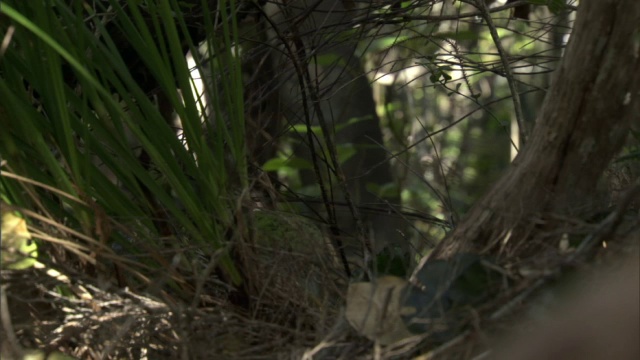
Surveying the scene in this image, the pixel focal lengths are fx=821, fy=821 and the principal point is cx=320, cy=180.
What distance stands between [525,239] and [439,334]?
0.18 metres

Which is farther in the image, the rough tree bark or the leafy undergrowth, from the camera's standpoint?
the rough tree bark

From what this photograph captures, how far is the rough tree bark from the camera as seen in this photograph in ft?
Result: 3.23

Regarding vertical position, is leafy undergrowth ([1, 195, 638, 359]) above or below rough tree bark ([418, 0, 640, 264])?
below

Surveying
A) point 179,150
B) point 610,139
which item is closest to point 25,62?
point 179,150

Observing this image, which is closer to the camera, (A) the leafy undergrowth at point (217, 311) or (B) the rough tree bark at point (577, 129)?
(A) the leafy undergrowth at point (217, 311)

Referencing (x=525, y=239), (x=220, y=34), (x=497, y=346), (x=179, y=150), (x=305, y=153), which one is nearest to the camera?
(x=497, y=346)

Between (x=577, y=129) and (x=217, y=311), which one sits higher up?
(x=577, y=129)

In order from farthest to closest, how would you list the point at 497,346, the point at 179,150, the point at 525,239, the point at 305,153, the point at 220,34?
the point at 305,153, the point at 220,34, the point at 179,150, the point at 525,239, the point at 497,346

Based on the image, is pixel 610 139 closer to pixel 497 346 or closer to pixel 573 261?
pixel 573 261

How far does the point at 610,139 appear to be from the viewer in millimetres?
1007

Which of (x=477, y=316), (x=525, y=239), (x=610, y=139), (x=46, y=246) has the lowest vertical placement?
(x=46, y=246)

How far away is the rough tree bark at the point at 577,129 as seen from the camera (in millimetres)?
983

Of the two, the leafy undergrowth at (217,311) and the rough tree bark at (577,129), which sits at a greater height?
the rough tree bark at (577,129)

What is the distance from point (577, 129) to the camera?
1.00m
